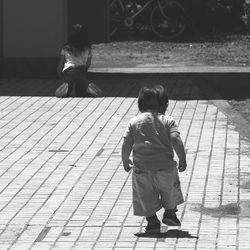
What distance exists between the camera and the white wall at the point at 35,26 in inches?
682

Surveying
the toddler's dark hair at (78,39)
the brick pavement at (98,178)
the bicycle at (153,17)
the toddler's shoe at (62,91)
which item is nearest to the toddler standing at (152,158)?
the brick pavement at (98,178)

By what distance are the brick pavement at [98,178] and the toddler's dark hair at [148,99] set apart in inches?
39.3

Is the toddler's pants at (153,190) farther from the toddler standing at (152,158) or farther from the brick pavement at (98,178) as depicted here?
the brick pavement at (98,178)

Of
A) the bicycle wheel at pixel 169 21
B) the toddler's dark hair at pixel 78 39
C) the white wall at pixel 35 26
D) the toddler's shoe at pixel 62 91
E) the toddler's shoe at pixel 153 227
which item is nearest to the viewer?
the toddler's shoe at pixel 153 227

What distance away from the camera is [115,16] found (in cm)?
2498

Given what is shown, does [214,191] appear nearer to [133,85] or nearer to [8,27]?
[133,85]

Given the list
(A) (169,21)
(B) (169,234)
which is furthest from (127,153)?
(A) (169,21)

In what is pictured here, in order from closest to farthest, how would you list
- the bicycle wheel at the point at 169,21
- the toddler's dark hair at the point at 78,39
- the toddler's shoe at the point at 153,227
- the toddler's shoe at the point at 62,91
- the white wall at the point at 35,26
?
the toddler's shoe at the point at 153,227 < the toddler's dark hair at the point at 78,39 < the toddler's shoe at the point at 62,91 < the white wall at the point at 35,26 < the bicycle wheel at the point at 169,21

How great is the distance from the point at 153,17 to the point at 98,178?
50.4ft

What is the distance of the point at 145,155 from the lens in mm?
7719

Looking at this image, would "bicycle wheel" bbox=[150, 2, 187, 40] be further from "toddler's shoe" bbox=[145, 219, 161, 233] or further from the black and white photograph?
"toddler's shoe" bbox=[145, 219, 161, 233]

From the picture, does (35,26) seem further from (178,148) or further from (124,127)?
(178,148)

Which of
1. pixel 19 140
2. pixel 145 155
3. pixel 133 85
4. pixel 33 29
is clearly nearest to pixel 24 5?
pixel 33 29

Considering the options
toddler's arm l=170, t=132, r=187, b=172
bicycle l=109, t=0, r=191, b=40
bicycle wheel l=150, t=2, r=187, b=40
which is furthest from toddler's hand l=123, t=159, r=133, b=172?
bicycle wheel l=150, t=2, r=187, b=40
